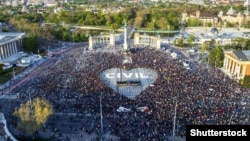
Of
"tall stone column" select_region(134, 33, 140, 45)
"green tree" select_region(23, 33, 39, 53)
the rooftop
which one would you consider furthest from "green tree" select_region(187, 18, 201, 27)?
the rooftop

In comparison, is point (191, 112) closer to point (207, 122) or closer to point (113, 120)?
point (207, 122)

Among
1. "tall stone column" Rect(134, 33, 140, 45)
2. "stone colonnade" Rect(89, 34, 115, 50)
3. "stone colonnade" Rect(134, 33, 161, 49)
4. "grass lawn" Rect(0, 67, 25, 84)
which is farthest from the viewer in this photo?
"tall stone column" Rect(134, 33, 140, 45)

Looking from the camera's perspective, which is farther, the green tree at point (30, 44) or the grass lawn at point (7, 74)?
the green tree at point (30, 44)

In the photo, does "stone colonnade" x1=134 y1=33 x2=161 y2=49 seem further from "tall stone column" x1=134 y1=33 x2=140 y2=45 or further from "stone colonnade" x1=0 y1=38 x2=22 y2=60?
"stone colonnade" x1=0 y1=38 x2=22 y2=60

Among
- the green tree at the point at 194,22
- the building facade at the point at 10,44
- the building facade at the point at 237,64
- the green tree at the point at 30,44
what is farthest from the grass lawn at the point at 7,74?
the green tree at the point at 194,22

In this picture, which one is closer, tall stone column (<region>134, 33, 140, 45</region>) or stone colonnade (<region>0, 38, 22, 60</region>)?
stone colonnade (<region>0, 38, 22, 60</region>)

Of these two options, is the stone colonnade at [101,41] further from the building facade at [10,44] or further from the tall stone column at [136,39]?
the building facade at [10,44]

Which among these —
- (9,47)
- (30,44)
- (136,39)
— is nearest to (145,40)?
(136,39)
